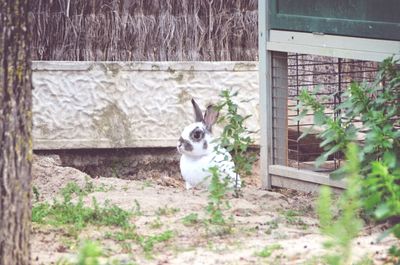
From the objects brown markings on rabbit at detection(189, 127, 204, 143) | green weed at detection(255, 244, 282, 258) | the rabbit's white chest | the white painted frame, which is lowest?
green weed at detection(255, 244, 282, 258)

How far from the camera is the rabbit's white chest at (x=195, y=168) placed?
8.98 meters

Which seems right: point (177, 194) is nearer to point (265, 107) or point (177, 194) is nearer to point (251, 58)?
point (265, 107)

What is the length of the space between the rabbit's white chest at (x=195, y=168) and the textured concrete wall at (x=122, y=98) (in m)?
1.69

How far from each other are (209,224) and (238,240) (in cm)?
44

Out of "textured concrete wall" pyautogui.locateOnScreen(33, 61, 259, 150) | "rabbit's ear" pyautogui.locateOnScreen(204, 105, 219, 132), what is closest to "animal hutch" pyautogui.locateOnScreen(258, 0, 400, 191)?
"rabbit's ear" pyautogui.locateOnScreen(204, 105, 219, 132)

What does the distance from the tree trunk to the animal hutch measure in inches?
105

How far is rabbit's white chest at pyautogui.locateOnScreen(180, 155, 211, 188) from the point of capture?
8.98 m

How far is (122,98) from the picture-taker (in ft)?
35.2

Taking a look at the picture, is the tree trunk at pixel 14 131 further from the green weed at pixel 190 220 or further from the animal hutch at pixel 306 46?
the animal hutch at pixel 306 46

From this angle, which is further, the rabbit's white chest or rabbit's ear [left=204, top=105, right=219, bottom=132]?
rabbit's ear [left=204, top=105, right=219, bottom=132]

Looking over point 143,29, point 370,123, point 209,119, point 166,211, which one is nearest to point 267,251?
point 370,123

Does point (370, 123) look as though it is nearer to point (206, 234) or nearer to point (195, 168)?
point (206, 234)

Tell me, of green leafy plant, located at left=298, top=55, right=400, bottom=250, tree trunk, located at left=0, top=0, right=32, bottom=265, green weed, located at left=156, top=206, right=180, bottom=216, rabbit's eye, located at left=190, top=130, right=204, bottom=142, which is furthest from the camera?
rabbit's eye, located at left=190, top=130, right=204, bottom=142

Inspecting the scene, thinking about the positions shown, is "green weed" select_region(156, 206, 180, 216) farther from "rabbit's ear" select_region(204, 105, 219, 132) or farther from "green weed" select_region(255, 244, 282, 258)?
"rabbit's ear" select_region(204, 105, 219, 132)
